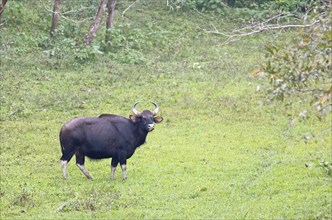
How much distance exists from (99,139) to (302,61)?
21.1 feet

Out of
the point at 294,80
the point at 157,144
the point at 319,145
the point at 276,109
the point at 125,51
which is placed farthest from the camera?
the point at 125,51

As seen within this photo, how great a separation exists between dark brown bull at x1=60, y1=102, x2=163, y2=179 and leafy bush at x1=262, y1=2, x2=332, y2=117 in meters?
5.92

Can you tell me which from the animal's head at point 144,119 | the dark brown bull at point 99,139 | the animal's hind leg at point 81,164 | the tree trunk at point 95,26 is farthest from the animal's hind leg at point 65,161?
the tree trunk at point 95,26

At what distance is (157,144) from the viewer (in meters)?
17.6

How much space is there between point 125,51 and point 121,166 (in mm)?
11880

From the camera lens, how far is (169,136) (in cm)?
1830

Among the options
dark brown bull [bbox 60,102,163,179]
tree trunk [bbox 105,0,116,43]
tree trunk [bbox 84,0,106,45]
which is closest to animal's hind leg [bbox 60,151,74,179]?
dark brown bull [bbox 60,102,163,179]

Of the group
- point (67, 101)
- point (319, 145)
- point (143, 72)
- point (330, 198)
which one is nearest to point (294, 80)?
point (330, 198)

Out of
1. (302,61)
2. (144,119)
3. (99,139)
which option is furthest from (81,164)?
(302,61)

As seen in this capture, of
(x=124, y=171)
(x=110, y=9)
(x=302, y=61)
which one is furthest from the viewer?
(x=110, y=9)

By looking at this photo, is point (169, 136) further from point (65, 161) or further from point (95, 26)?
point (95, 26)

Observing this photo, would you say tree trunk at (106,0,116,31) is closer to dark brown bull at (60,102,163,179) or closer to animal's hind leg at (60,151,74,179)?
dark brown bull at (60,102,163,179)

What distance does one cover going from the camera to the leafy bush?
8.80 m

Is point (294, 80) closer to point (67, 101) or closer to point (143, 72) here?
point (67, 101)
